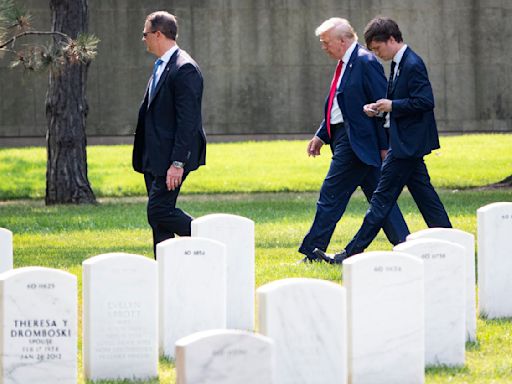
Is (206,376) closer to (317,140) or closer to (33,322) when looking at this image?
(33,322)

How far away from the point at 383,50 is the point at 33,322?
16.4 feet

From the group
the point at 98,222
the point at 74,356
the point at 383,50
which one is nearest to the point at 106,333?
the point at 74,356

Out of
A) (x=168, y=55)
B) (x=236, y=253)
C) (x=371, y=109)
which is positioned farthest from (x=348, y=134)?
(x=236, y=253)

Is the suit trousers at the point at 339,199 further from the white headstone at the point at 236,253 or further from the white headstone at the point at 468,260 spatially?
the white headstone at the point at 468,260

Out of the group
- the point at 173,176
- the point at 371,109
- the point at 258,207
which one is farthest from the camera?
the point at 258,207

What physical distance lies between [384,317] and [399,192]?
4260 mm

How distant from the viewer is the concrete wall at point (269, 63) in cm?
3278

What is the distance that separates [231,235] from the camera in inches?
356

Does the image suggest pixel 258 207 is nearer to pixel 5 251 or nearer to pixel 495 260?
pixel 495 260

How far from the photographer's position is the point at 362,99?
11750mm

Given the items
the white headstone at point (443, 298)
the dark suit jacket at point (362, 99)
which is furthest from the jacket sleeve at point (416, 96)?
the white headstone at point (443, 298)

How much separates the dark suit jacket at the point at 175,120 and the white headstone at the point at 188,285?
8.16ft

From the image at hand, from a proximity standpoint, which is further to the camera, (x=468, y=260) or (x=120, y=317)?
(x=468, y=260)

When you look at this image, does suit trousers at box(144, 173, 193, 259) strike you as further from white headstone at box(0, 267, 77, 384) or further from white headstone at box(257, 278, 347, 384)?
white headstone at box(257, 278, 347, 384)
